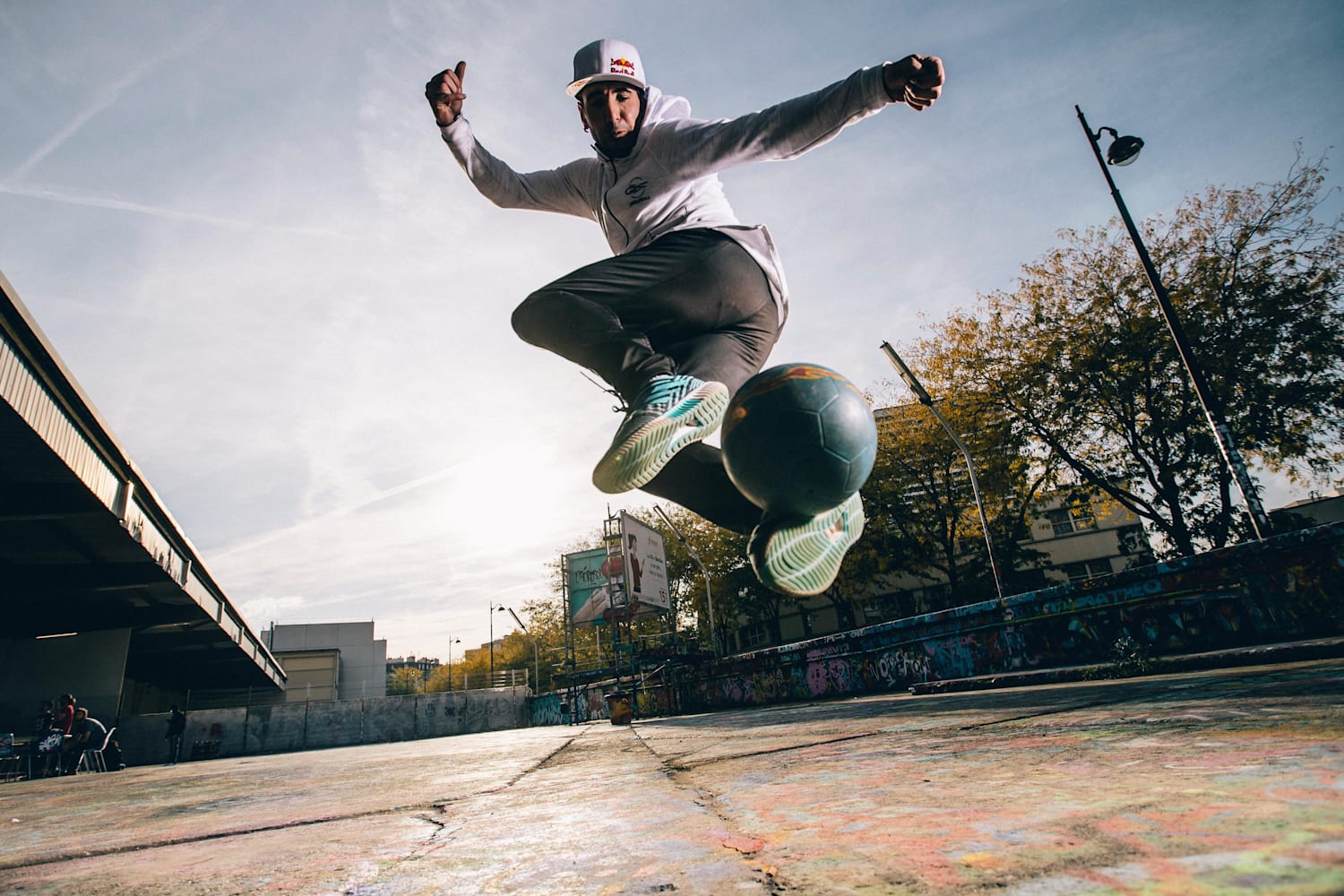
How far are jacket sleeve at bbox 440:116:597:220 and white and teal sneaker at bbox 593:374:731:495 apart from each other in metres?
1.40

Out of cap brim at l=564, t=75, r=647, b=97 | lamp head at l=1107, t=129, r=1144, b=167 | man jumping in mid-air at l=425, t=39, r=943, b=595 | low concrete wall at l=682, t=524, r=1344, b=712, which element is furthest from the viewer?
lamp head at l=1107, t=129, r=1144, b=167

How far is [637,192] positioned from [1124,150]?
12.0m

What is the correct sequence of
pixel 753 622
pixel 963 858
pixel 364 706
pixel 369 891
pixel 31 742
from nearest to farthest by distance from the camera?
pixel 963 858 < pixel 369 891 < pixel 31 742 < pixel 364 706 < pixel 753 622

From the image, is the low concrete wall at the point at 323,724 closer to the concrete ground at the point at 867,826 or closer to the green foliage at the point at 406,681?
the concrete ground at the point at 867,826

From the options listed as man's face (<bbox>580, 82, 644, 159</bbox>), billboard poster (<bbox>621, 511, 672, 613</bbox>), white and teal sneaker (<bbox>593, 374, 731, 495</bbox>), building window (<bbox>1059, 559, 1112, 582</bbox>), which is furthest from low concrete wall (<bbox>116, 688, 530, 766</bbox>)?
man's face (<bbox>580, 82, 644, 159</bbox>)

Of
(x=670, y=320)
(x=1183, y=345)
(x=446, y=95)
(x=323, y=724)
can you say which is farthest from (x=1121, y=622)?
(x=323, y=724)

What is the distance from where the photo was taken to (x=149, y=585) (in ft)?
57.8

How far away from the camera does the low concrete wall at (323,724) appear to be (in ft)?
79.6

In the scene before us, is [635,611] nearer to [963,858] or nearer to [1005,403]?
[1005,403]

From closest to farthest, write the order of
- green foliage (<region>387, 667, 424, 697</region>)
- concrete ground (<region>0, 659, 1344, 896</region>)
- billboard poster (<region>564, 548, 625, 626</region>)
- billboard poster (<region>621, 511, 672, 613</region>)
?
concrete ground (<region>0, 659, 1344, 896</region>)
billboard poster (<region>621, 511, 672, 613</region>)
billboard poster (<region>564, 548, 625, 626</region>)
green foliage (<region>387, 667, 424, 697</region>)

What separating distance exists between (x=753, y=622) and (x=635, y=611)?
548 inches

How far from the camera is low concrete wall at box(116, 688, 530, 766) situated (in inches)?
955

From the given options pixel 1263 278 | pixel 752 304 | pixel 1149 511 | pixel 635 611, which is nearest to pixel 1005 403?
pixel 1149 511

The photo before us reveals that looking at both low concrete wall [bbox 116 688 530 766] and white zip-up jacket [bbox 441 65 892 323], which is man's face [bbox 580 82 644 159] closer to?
white zip-up jacket [bbox 441 65 892 323]
